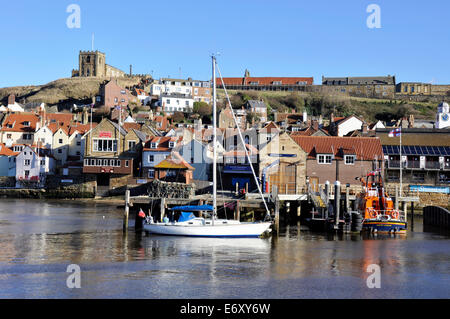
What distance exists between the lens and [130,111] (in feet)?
375

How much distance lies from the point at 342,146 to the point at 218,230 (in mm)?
27854

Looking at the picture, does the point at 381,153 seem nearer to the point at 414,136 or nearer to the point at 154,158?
the point at 414,136

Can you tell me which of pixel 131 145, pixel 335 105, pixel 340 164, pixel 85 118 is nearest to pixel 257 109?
pixel 335 105

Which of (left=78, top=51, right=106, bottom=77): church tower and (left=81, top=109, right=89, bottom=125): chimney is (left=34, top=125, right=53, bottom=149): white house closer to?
(left=81, top=109, right=89, bottom=125): chimney

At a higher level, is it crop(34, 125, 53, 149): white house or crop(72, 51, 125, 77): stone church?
crop(72, 51, 125, 77): stone church

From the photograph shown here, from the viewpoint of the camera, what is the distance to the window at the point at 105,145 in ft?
245

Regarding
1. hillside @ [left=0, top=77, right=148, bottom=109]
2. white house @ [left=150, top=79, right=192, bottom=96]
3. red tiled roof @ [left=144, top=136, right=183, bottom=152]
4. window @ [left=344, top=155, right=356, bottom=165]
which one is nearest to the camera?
window @ [left=344, top=155, right=356, bottom=165]

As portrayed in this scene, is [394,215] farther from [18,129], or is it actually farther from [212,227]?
[18,129]

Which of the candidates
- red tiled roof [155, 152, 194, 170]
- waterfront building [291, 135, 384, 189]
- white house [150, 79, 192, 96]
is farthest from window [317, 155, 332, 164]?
white house [150, 79, 192, 96]

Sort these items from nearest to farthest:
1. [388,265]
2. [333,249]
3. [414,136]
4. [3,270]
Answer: [3,270] < [388,265] < [333,249] < [414,136]

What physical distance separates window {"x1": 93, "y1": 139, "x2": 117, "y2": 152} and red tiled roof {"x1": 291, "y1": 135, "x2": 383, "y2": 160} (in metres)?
25.9

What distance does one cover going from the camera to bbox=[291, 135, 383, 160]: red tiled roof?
60.7m

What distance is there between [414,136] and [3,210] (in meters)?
48.5

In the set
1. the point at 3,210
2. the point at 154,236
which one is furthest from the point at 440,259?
the point at 3,210
